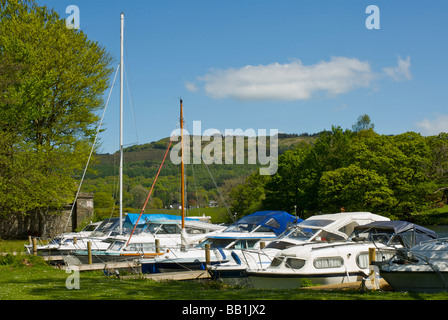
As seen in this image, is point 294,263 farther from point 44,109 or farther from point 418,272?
point 44,109

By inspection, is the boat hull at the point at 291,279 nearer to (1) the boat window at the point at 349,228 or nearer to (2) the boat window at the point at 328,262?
(2) the boat window at the point at 328,262

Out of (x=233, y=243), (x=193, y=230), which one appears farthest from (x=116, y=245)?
(x=193, y=230)

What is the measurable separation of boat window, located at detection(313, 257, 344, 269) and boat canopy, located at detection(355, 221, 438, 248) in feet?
12.8

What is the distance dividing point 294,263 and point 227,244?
298 inches

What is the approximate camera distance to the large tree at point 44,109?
38.0m

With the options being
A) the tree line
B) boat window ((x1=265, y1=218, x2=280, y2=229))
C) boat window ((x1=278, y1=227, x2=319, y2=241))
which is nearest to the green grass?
boat window ((x1=278, y1=227, x2=319, y2=241))

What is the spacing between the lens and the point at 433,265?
50.8 ft

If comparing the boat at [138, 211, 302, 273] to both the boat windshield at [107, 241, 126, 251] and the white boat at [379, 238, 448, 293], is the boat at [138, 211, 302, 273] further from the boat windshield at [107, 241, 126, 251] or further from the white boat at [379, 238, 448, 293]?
the white boat at [379, 238, 448, 293]

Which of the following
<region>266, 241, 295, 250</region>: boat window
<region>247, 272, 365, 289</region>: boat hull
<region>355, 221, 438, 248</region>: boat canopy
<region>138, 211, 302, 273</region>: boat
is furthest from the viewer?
<region>266, 241, 295, 250</region>: boat window

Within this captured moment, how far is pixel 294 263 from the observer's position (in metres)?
19.0

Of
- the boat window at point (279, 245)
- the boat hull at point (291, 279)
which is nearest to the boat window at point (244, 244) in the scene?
the boat window at point (279, 245)

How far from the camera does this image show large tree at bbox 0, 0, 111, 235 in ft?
125
